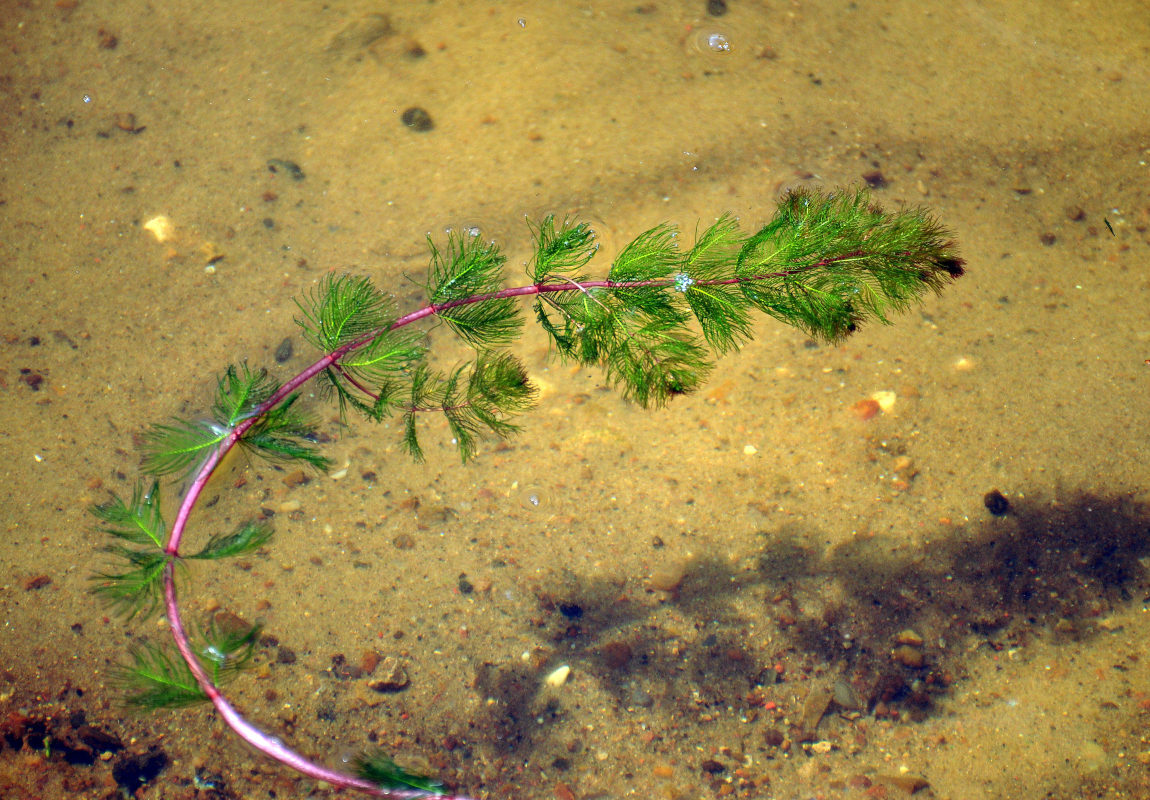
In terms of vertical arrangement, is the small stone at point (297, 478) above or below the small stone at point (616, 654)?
above

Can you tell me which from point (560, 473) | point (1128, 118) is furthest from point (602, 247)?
point (1128, 118)

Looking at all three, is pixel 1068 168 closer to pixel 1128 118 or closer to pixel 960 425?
pixel 1128 118

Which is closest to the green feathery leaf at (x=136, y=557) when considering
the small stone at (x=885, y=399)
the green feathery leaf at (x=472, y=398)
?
the green feathery leaf at (x=472, y=398)

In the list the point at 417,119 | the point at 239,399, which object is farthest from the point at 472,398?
the point at 417,119

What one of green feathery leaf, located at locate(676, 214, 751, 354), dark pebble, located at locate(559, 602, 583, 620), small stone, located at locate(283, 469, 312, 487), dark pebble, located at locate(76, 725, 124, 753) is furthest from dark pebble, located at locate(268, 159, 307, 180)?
dark pebble, located at locate(76, 725, 124, 753)

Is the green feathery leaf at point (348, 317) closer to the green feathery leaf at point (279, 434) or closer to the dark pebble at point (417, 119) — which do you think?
the green feathery leaf at point (279, 434)

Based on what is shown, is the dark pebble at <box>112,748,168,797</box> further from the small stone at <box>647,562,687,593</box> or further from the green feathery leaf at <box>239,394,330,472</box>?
the small stone at <box>647,562,687,593</box>

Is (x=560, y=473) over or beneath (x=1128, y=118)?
beneath
